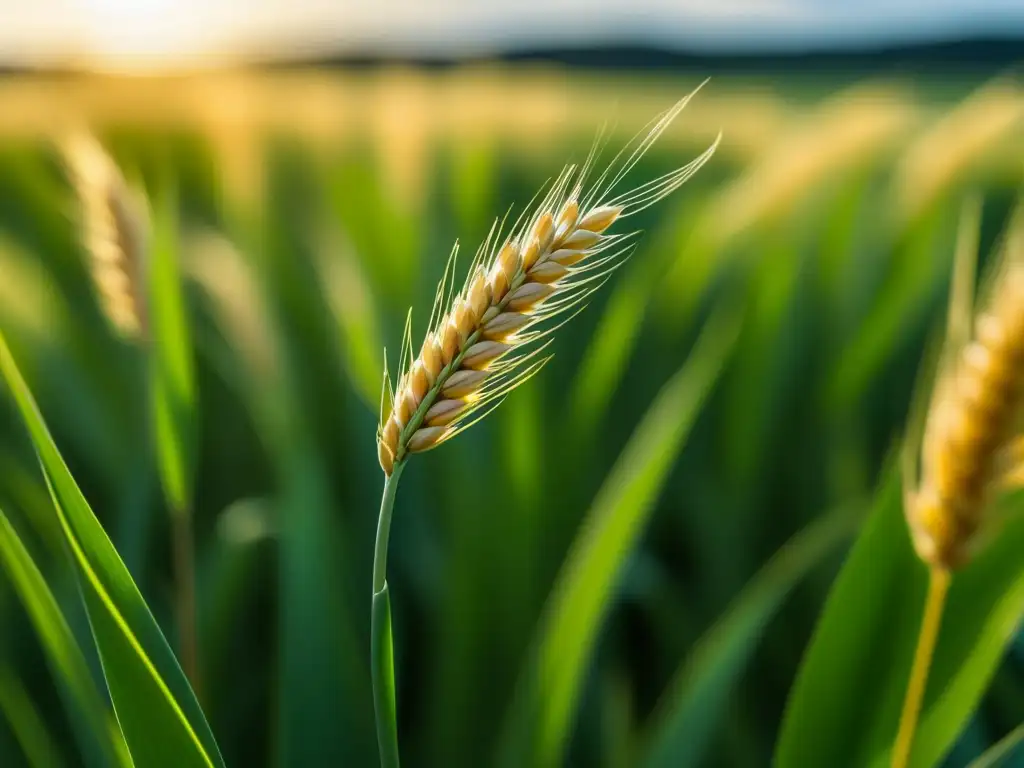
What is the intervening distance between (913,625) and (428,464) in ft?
2.16

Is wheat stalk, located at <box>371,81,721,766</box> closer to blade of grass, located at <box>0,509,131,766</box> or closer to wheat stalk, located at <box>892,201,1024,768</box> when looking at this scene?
wheat stalk, located at <box>892,201,1024,768</box>

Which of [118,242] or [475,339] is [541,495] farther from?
[475,339]

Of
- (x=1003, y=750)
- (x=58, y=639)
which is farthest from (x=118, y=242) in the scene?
(x=1003, y=750)

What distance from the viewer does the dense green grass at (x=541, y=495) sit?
0.64 metres

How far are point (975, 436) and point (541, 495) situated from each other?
67 centimetres

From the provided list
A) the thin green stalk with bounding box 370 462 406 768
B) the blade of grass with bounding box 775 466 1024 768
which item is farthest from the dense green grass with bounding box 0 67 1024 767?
the thin green stalk with bounding box 370 462 406 768

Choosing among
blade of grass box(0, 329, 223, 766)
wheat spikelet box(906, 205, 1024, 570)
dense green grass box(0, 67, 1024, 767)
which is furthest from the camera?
dense green grass box(0, 67, 1024, 767)

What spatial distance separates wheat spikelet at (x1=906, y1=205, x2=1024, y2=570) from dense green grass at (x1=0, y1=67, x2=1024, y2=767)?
0.74 ft

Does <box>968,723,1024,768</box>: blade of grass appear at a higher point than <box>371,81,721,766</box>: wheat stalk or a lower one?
lower

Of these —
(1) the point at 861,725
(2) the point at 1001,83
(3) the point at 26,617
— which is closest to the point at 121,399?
(3) the point at 26,617

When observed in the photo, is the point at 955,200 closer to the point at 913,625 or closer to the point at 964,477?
the point at 913,625

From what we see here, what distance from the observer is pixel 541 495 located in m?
0.97

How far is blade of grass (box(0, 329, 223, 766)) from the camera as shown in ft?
1.39

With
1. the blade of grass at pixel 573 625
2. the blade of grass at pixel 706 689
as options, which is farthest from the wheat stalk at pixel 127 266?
Answer: the blade of grass at pixel 706 689
